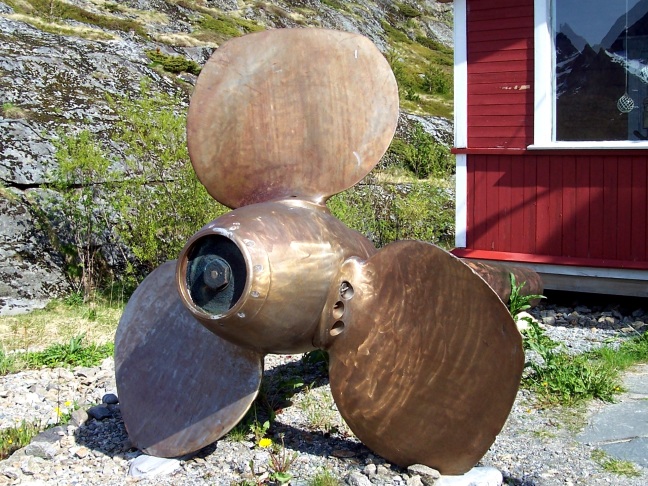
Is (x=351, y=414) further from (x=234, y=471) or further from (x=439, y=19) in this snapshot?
(x=439, y=19)

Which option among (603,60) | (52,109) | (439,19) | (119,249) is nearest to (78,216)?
(119,249)

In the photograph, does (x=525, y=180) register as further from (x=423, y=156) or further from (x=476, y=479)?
(x=423, y=156)

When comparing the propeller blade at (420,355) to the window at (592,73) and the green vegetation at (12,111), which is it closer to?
the window at (592,73)

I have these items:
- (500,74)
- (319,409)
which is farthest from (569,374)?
(500,74)

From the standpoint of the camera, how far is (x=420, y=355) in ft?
11.0

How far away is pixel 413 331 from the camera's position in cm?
338

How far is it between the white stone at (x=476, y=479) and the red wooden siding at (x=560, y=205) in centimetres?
366

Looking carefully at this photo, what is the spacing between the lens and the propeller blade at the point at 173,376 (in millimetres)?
3682

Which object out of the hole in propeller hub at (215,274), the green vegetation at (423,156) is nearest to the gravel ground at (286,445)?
the hole in propeller hub at (215,274)

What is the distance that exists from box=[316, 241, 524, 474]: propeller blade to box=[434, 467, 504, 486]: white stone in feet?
0.16

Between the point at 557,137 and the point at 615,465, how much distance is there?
3.82m

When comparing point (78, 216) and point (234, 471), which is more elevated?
point (78, 216)

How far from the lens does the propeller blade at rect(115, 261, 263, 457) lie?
3.68 meters

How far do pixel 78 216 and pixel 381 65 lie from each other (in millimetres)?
4448
